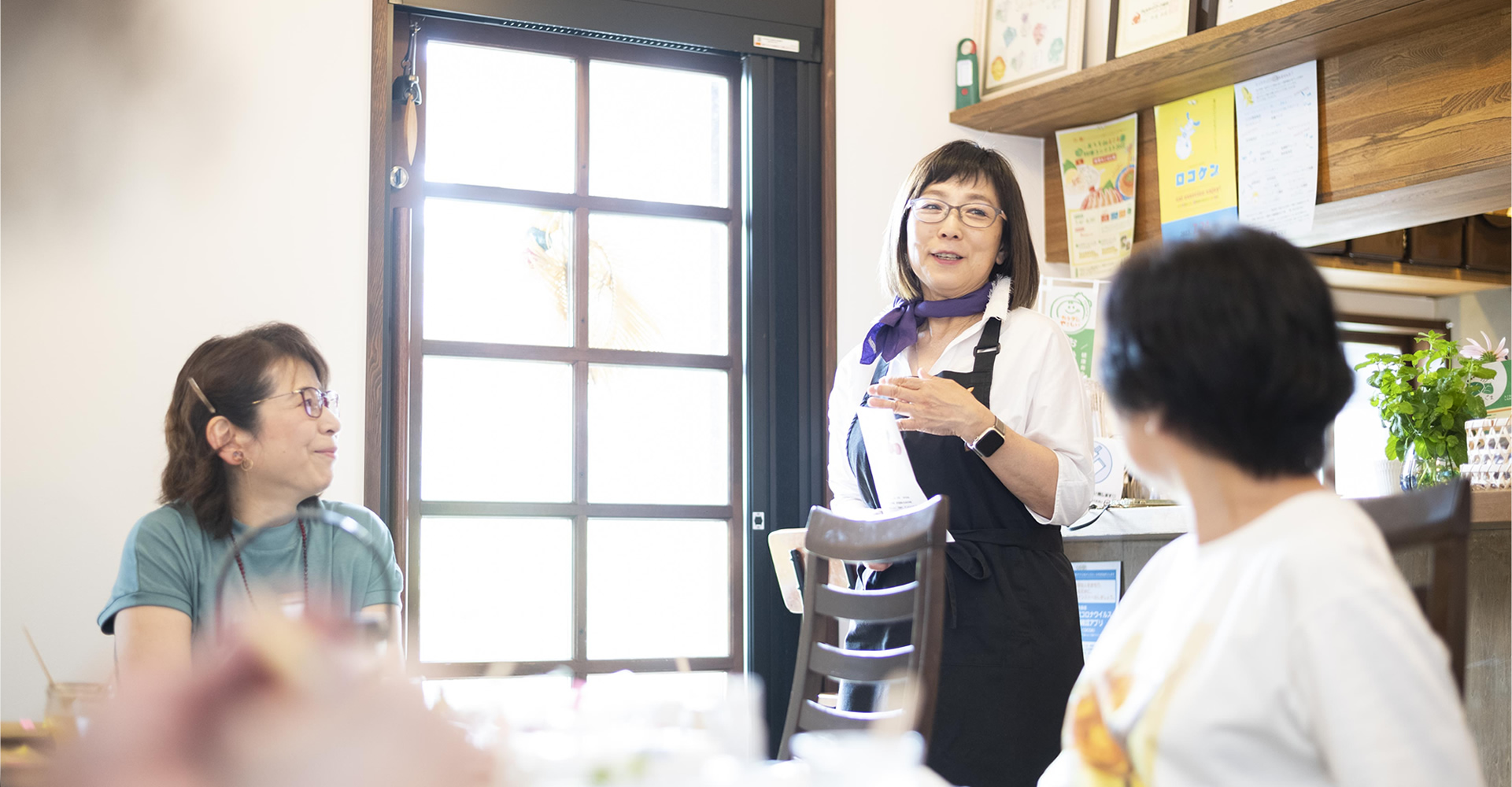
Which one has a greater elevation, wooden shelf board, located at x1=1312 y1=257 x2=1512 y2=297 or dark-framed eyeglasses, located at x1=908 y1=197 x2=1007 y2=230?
wooden shelf board, located at x1=1312 y1=257 x2=1512 y2=297

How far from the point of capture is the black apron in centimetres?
171

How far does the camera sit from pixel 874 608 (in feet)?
4.87

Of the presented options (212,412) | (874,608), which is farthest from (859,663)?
(212,412)

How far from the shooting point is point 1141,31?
3.06 meters

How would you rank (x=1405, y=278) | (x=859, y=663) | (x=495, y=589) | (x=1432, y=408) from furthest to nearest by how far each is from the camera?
(x=1405, y=278) < (x=495, y=589) < (x=1432, y=408) < (x=859, y=663)

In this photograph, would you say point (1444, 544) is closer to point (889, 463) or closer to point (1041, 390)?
point (1041, 390)

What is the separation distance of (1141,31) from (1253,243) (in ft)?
7.87

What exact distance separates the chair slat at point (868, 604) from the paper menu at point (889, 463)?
319 millimetres

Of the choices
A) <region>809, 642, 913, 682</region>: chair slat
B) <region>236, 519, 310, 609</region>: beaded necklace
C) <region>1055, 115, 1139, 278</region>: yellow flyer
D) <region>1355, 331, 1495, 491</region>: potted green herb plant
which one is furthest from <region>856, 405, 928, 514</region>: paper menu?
<region>1055, 115, 1139, 278</region>: yellow flyer

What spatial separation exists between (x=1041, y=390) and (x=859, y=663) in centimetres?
59

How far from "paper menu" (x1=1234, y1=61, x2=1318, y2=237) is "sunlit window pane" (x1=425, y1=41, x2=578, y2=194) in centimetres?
171

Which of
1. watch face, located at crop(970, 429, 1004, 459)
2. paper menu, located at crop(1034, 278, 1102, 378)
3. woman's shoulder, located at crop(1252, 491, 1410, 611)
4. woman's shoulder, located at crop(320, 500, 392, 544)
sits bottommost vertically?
woman's shoulder, located at crop(320, 500, 392, 544)

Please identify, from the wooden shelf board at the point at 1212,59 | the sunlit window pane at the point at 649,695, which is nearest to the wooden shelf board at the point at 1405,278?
the wooden shelf board at the point at 1212,59

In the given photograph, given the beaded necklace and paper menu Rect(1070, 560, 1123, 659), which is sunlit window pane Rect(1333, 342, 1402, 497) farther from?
the beaded necklace
